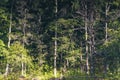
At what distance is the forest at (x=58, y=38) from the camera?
2856cm

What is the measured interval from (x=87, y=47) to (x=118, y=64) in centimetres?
368

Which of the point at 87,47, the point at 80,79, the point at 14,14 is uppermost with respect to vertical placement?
the point at 14,14

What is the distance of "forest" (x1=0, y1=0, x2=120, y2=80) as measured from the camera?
28.6m

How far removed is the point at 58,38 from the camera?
29469mm

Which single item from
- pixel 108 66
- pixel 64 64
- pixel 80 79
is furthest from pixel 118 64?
pixel 64 64

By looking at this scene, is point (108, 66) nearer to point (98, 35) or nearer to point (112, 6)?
point (98, 35)

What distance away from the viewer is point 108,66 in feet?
95.0

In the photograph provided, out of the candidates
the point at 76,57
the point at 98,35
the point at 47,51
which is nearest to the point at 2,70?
the point at 47,51

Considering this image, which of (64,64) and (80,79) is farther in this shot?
(64,64)

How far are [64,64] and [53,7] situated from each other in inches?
221

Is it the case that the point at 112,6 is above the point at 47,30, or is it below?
above

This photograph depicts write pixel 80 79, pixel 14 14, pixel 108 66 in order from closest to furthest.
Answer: pixel 80 79 < pixel 108 66 < pixel 14 14

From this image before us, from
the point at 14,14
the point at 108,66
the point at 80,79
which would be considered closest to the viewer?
the point at 80,79

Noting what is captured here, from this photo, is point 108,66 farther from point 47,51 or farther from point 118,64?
point 47,51
